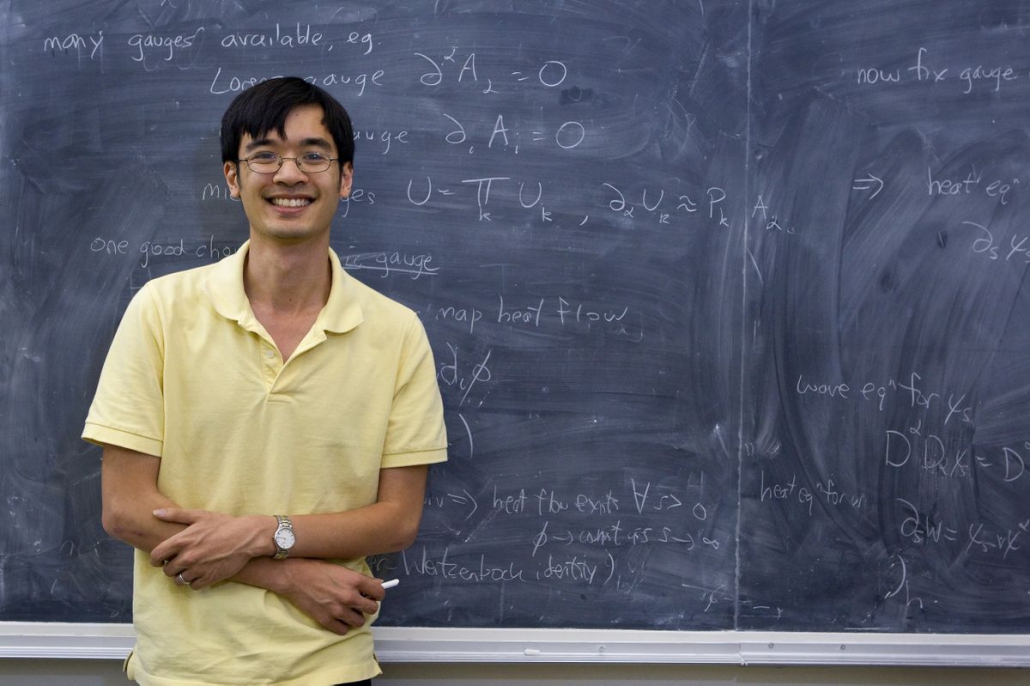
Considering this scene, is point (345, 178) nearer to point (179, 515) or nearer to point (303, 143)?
point (303, 143)

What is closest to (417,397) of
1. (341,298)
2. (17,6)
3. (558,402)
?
(341,298)

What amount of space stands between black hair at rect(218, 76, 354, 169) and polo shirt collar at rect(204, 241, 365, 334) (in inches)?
8.5

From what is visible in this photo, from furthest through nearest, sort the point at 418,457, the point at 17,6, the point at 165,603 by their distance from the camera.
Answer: the point at 17,6
the point at 418,457
the point at 165,603

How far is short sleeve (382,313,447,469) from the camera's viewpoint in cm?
183

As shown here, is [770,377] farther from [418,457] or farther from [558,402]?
[418,457]

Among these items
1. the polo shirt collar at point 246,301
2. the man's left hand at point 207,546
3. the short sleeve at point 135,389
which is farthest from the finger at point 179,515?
the polo shirt collar at point 246,301

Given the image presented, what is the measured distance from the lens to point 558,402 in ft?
7.13

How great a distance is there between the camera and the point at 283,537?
1.70 metres

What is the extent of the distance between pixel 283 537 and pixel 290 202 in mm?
642

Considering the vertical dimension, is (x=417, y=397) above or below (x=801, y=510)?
above

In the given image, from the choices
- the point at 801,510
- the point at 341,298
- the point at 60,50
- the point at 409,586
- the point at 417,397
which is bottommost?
the point at 409,586

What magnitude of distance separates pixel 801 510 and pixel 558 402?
0.65 meters

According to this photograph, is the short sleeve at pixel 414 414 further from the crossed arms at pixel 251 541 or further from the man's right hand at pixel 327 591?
the man's right hand at pixel 327 591

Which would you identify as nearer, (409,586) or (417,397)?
(417,397)
